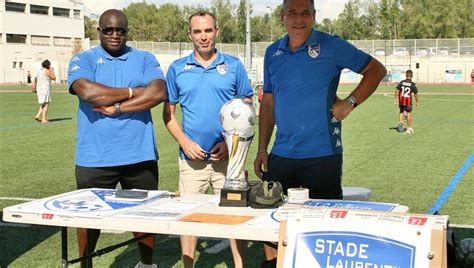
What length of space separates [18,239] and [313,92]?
3399 mm

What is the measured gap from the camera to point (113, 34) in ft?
13.2

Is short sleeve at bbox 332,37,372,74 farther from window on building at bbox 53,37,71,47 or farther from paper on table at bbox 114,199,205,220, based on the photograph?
window on building at bbox 53,37,71,47

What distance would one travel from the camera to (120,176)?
420cm

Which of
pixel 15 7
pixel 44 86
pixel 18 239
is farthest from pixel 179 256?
pixel 15 7

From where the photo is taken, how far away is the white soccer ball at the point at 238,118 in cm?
313

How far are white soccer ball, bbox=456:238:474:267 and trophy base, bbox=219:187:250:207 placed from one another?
2340 millimetres

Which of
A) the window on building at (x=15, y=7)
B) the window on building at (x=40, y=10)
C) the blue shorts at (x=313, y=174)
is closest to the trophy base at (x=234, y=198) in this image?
the blue shorts at (x=313, y=174)

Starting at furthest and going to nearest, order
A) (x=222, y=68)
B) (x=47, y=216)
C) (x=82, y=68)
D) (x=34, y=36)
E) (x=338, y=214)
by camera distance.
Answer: (x=34, y=36)
(x=222, y=68)
(x=82, y=68)
(x=47, y=216)
(x=338, y=214)

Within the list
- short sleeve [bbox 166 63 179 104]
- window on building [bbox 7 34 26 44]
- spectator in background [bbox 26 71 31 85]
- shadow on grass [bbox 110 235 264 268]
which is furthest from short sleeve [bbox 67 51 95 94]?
window on building [bbox 7 34 26 44]

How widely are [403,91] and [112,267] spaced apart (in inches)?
519

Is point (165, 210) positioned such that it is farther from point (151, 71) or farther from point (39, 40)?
point (39, 40)

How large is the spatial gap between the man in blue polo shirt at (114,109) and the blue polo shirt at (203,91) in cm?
12

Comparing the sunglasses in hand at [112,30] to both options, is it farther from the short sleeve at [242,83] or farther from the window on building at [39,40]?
the window on building at [39,40]

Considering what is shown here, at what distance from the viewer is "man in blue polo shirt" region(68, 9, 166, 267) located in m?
3.99
